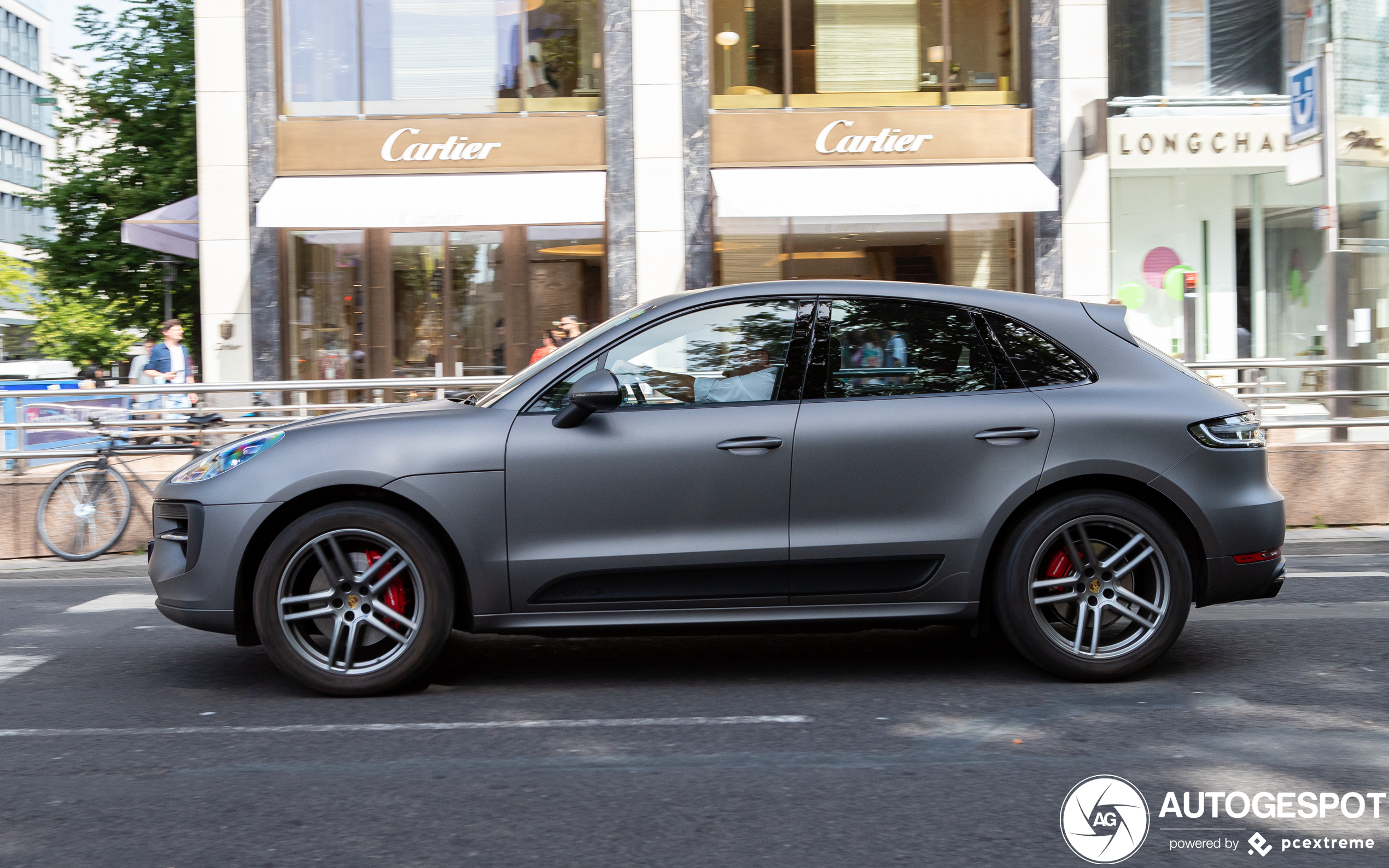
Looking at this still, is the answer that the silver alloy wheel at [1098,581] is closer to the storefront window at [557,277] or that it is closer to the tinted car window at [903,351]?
the tinted car window at [903,351]

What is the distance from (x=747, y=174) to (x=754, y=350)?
481 inches

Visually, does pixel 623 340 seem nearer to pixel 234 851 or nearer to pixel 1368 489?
pixel 234 851

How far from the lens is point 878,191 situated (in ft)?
54.7

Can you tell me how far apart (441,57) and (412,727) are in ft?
47.6

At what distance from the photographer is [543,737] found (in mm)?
4488

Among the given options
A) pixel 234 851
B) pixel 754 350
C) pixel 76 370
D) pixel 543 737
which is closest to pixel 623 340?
pixel 754 350

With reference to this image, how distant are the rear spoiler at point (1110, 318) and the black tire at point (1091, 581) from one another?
0.72 meters

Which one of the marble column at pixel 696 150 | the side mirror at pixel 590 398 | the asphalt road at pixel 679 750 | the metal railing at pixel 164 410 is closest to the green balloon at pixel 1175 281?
the marble column at pixel 696 150

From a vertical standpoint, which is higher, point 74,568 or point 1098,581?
point 1098,581

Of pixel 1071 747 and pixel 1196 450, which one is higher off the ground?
pixel 1196 450

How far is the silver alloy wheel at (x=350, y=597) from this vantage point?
4.94 meters

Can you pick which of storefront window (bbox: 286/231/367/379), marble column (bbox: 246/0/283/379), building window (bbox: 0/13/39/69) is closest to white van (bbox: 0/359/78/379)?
marble column (bbox: 246/0/283/379)

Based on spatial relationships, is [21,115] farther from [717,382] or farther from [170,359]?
[717,382]

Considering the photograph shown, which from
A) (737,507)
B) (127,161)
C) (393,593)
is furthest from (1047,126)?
(127,161)
